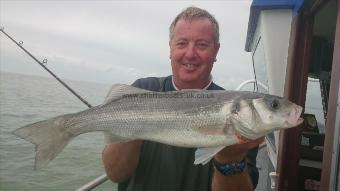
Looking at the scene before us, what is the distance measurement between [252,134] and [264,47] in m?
3.03

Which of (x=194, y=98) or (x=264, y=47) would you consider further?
(x=264, y=47)

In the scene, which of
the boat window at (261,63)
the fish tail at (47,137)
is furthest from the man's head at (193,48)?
the boat window at (261,63)

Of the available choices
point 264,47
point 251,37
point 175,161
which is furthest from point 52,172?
point 175,161

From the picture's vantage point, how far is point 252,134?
8.96ft

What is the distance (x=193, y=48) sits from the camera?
3.41 metres

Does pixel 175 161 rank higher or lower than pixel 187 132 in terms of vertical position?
lower

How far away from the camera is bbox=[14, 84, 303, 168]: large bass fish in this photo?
2.74m

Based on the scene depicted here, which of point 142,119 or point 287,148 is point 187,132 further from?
point 287,148

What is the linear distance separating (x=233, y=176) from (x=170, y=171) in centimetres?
60

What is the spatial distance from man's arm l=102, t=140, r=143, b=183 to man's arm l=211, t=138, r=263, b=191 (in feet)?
2.28

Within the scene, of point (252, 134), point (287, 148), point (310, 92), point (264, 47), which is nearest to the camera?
point (252, 134)

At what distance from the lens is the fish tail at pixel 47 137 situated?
10.1ft

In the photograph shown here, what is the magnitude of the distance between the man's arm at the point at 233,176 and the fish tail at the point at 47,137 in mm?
1214

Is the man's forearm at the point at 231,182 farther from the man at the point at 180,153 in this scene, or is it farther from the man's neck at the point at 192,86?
the man's neck at the point at 192,86
